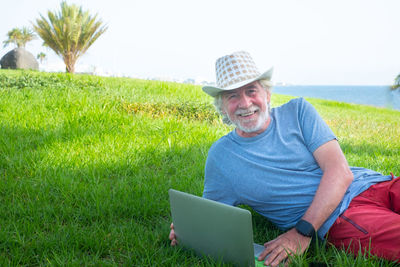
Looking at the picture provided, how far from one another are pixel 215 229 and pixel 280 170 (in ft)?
2.13

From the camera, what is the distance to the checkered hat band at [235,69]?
2.29 metres

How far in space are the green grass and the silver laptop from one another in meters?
0.11

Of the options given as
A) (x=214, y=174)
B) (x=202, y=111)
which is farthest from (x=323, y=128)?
(x=202, y=111)

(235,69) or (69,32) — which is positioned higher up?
(69,32)

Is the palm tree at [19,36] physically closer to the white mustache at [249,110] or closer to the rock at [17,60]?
the rock at [17,60]

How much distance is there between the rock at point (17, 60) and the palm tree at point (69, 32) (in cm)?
244

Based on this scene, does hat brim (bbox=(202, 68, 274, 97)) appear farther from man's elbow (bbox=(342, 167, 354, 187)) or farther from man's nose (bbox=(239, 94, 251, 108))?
man's elbow (bbox=(342, 167, 354, 187))

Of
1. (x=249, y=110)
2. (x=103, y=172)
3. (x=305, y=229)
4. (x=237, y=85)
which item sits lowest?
(x=103, y=172)

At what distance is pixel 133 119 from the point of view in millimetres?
5184

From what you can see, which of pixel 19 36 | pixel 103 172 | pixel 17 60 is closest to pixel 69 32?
pixel 17 60

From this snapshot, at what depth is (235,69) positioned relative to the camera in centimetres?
231

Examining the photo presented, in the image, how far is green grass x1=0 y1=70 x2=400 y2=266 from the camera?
2.24 metres

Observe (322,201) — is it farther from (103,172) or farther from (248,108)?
(103,172)

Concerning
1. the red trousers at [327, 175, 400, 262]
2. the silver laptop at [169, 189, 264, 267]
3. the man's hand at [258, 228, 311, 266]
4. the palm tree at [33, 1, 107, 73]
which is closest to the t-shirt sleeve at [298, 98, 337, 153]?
the red trousers at [327, 175, 400, 262]
